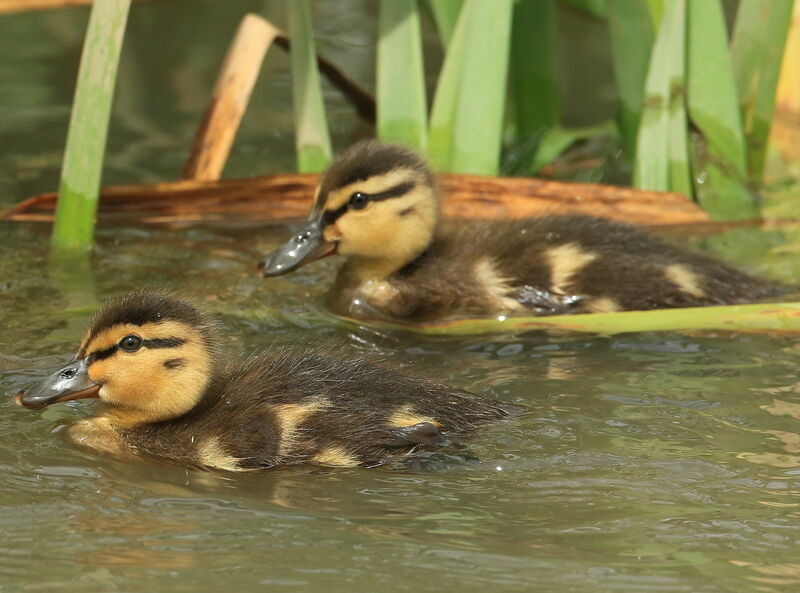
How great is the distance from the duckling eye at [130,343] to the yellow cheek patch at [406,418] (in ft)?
2.08

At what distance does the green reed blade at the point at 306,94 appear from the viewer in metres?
5.18

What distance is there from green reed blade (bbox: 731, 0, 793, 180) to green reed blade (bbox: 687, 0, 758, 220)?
19 centimetres

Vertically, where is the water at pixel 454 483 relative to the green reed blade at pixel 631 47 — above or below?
below

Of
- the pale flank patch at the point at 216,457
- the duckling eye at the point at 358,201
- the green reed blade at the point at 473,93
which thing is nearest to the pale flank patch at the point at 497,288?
the duckling eye at the point at 358,201

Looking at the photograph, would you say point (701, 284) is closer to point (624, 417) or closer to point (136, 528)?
point (624, 417)

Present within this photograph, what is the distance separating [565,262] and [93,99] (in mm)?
1561

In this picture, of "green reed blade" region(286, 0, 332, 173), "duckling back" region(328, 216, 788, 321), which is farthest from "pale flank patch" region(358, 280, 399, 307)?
"green reed blade" region(286, 0, 332, 173)

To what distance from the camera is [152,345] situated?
3.57m

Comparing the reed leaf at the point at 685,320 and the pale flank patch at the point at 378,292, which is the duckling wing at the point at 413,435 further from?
the pale flank patch at the point at 378,292

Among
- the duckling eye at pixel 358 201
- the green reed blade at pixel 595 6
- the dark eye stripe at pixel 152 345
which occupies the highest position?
the green reed blade at pixel 595 6

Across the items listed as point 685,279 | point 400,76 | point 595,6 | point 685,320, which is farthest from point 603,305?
point 595,6

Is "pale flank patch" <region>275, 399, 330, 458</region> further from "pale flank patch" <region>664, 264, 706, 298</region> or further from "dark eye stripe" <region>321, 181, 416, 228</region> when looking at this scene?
"pale flank patch" <region>664, 264, 706, 298</region>

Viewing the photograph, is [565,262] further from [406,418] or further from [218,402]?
[218,402]

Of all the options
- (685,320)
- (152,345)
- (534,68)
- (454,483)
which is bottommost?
(454,483)
